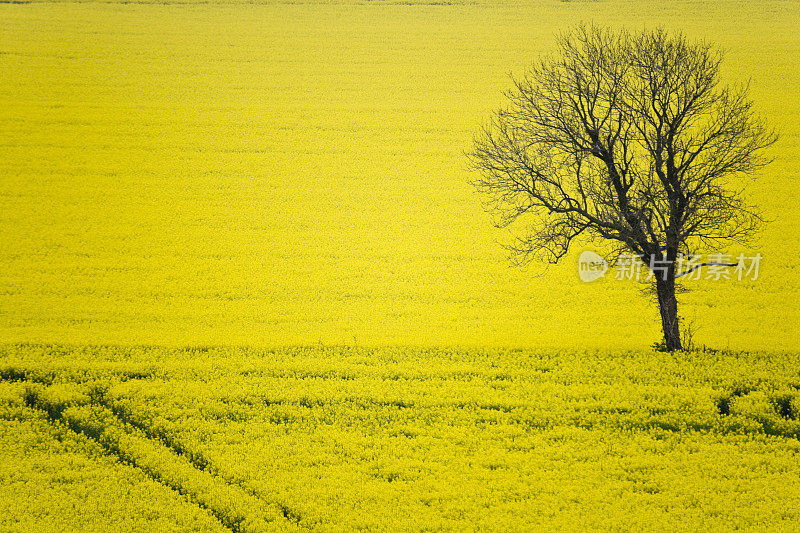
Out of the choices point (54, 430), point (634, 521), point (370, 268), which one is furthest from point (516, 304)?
point (54, 430)

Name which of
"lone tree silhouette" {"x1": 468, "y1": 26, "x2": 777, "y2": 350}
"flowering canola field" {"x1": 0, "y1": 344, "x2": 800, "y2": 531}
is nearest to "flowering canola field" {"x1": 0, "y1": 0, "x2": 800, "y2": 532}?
"flowering canola field" {"x1": 0, "y1": 344, "x2": 800, "y2": 531}

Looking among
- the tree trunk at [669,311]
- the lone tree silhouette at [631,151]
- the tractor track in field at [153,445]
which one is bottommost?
the tractor track in field at [153,445]

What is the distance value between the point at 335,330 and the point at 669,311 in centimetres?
693

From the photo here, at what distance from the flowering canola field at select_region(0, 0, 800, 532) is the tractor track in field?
0.16ft

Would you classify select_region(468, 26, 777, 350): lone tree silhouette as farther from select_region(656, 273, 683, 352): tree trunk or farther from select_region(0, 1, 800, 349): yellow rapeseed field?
select_region(0, 1, 800, 349): yellow rapeseed field

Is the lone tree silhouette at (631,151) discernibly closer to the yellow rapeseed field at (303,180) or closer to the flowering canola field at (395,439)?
the flowering canola field at (395,439)

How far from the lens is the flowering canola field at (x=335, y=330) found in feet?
35.3

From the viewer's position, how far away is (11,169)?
2452 centimetres

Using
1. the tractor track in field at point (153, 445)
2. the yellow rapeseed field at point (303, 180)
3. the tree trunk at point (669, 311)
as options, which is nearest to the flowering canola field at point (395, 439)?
the tractor track in field at point (153, 445)

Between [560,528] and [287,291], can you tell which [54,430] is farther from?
[560,528]

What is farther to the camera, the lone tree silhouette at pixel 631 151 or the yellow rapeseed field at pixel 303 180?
the yellow rapeseed field at pixel 303 180

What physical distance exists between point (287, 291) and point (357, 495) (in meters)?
8.11

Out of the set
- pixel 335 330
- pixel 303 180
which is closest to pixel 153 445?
pixel 335 330

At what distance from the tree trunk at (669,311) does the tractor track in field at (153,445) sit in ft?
27.8
